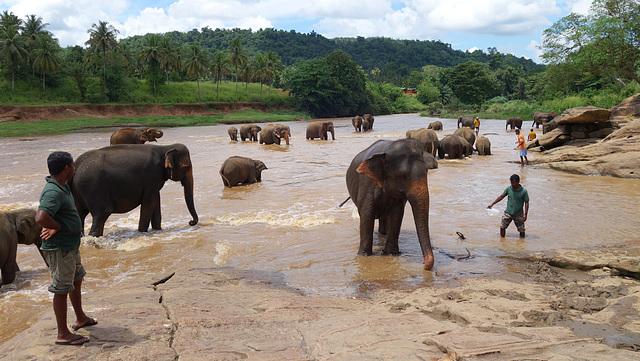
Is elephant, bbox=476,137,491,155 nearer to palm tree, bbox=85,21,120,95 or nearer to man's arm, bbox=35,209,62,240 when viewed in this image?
man's arm, bbox=35,209,62,240

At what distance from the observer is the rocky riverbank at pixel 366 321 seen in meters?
3.70

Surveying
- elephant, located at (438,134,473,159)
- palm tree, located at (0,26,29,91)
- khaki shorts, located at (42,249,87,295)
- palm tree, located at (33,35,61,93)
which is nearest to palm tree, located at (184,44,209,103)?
palm tree, located at (33,35,61,93)

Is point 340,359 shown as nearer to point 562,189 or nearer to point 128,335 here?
point 128,335

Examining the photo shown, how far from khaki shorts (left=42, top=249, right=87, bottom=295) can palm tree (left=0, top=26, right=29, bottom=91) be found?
194ft

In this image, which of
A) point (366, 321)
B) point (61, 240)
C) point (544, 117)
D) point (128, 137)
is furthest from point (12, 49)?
point (366, 321)

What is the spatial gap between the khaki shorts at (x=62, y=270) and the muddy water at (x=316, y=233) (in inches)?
69.7

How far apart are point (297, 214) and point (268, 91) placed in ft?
248

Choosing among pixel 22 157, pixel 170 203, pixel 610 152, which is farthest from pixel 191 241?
pixel 22 157

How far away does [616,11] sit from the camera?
35656mm

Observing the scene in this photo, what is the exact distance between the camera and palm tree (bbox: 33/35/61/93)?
5444cm

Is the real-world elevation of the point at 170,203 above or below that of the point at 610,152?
below

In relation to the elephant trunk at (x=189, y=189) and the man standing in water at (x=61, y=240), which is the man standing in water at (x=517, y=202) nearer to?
the elephant trunk at (x=189, y=189)

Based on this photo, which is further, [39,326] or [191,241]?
[191,241]

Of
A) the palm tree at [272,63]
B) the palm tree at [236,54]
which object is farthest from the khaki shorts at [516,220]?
the palm tree at [272,63]
